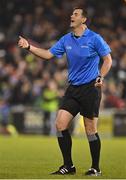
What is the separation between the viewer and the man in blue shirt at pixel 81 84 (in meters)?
10.8

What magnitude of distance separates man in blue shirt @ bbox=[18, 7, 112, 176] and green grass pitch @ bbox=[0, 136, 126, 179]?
416 millimetres

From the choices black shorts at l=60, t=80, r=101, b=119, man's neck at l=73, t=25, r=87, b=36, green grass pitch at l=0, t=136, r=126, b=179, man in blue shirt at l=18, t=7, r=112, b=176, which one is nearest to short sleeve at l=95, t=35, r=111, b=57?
man in blue shirt at l=18, t=7, r=112, b=176

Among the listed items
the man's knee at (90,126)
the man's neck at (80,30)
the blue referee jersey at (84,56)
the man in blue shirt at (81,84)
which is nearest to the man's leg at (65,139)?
the man in blue shirt at (81,84)

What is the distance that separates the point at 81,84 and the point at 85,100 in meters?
0.24

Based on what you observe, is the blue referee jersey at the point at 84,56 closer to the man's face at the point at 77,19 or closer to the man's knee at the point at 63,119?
the man's face at the point at 77,19

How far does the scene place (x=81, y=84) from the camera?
35.6 ft

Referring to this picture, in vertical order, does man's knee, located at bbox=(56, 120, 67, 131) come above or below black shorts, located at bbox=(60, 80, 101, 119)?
below

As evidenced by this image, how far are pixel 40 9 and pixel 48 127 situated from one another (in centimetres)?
661

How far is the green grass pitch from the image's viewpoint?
10.7m

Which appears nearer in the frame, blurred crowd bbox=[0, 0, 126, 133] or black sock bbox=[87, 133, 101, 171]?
black sock bbox=[87, 133, 101, 171]

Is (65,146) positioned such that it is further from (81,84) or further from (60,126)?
(81,84)

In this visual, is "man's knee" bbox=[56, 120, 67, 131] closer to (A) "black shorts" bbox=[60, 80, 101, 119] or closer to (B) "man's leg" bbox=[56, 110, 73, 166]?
(B) "man's leg" bbox=[56, 110, 73, 166]

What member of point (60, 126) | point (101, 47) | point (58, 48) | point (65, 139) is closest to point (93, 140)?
point (65, 139)

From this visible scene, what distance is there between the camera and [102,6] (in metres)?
29.1
